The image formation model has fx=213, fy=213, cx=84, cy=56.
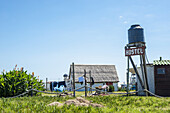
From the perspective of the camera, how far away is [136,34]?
21.0 metres

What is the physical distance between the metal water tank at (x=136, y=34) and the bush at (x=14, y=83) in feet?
34.4

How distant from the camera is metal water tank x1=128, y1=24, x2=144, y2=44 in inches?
824

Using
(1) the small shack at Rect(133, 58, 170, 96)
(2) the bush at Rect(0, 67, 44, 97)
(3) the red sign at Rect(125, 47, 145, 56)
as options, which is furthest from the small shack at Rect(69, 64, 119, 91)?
(2) the bush at Rect(0, 67, 44, 97)

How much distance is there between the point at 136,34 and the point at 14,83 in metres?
12.2

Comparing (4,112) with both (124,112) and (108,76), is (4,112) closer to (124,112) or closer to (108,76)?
(124,112)

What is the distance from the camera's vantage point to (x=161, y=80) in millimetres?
21953

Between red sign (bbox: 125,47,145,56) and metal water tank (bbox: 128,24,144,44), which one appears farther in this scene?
metal water tank (bbox: 128,24,144,44)

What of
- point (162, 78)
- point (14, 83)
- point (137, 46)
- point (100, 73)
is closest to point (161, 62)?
point (162, 78)

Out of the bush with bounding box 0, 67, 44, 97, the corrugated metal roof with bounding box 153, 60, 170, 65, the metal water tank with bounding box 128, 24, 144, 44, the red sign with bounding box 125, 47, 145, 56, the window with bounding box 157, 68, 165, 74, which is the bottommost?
the bush with bounding box 0, 67, 44, 97

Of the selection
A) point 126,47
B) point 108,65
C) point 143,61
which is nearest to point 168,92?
point 143,61

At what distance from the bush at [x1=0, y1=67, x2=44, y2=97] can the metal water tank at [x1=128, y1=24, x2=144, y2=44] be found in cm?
1048

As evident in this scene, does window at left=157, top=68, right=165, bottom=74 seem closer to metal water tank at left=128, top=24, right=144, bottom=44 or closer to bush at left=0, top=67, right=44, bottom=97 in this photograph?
metal water tank at left=128, top=24, right=144, bottom=44

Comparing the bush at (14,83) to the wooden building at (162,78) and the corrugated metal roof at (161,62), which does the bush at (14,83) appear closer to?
the wooden building at (162,78)

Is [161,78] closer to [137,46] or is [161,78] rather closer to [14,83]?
[137,46]
